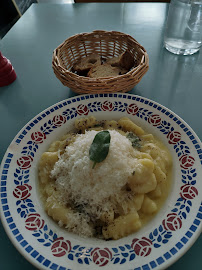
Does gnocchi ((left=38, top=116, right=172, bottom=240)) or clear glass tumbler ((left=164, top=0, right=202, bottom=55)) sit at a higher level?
clear glass tumbler ((left=164, top=0, right=202, bottom=55))

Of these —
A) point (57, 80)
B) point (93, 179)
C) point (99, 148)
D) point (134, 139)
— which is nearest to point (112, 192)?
point (93, 179)

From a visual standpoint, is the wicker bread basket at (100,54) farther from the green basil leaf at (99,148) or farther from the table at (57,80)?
the green basil leaf at (99,148)

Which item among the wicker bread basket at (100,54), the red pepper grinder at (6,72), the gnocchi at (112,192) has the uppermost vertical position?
the wicker bread basket at (100,54)

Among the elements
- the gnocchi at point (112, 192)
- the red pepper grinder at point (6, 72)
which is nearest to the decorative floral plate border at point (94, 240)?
the gnocchi at point (112, 192)

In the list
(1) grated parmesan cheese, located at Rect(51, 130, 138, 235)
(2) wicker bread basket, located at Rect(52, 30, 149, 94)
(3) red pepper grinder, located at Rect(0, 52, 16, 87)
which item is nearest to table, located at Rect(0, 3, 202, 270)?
(3) red pepper grinder, located at Rect(0, 52, 16, 87)

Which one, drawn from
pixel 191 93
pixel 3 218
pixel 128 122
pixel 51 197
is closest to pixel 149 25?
pixel 191 93

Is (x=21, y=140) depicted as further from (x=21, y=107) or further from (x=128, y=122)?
(x=128, y=122)

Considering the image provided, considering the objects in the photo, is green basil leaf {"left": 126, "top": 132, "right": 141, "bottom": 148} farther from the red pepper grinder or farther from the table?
the red pepper grinder
